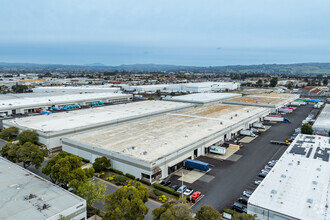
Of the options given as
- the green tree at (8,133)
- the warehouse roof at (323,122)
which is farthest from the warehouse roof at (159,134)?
the green tree at (8,133)

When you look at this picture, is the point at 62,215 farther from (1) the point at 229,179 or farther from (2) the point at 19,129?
(2) the point at 19,129

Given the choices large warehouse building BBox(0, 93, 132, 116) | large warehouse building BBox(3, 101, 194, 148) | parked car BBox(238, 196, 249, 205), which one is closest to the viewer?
parked car BBox(238, 196, 249, 205)

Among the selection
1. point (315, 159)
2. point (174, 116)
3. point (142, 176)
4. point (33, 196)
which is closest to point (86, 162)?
point (142, 176)

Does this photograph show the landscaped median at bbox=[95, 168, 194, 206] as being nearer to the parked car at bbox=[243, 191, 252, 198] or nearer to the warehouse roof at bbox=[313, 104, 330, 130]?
the parked car at bbox=[243, 191, 252, 198]

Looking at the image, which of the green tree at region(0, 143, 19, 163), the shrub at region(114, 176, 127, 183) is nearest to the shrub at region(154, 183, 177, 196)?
the shrub at region(114, 176, 127, 183)

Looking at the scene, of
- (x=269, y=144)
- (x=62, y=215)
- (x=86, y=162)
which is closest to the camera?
(x=62, y=215)

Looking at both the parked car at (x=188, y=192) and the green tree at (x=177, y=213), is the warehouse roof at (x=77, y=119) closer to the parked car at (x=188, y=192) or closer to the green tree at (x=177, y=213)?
the parked car at (x=188, y=192)

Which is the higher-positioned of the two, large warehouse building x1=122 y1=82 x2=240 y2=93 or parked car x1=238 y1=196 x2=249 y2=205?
large warehouse building x1=122 y1=82 x2=240 y2=93
